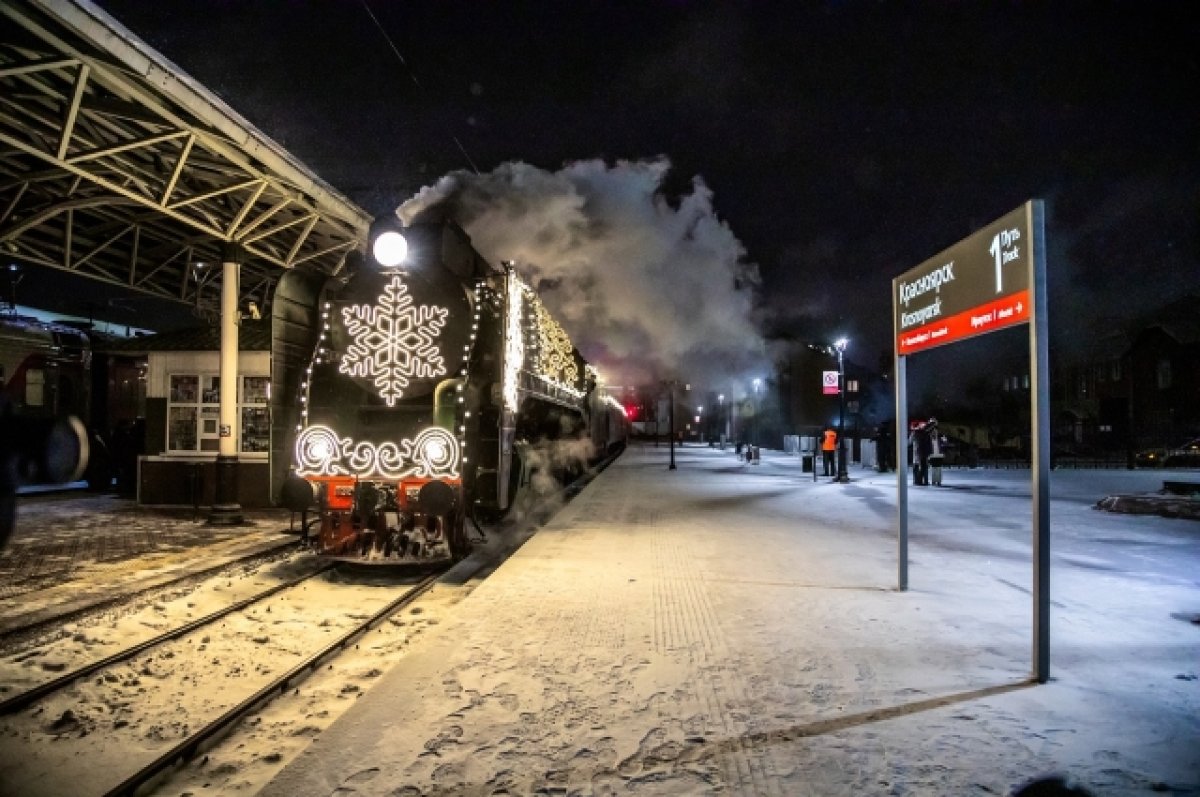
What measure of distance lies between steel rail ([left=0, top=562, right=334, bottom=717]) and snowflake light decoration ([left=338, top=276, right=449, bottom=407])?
2486mm

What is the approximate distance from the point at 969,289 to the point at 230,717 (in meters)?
5.60

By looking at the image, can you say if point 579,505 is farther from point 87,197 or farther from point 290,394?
point 87,197

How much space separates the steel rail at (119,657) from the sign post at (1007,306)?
598cm

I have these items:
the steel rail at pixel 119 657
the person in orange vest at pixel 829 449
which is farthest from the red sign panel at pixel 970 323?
the person in orange vest at pixel 829 449

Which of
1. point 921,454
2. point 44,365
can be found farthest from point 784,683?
point 44,365

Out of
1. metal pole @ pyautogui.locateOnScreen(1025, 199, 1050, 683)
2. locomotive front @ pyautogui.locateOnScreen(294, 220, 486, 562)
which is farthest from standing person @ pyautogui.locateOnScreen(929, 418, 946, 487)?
metal pole @ pyautogui.locateOnScreen(1025, 199, 1050, 683)

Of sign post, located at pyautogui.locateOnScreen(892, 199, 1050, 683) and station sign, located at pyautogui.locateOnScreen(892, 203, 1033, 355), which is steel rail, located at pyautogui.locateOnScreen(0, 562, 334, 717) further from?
station sign, located at pyautogui.locateOnScreen(892, 203, 1033, 355)

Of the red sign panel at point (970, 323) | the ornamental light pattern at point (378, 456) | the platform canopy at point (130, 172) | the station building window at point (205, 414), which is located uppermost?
the platform canopy at point (130, 172)

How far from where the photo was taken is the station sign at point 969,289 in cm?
449

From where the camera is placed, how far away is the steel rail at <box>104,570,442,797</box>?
3.15 meters

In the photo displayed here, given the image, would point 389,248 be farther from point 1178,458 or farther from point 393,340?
point 1178,458

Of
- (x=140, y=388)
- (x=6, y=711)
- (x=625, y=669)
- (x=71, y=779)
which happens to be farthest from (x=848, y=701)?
(x=140, y=388)

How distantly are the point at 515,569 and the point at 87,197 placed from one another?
793 centimetres

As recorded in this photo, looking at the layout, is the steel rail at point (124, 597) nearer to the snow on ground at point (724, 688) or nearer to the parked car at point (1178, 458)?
the snow on ground at point (724, 688)
